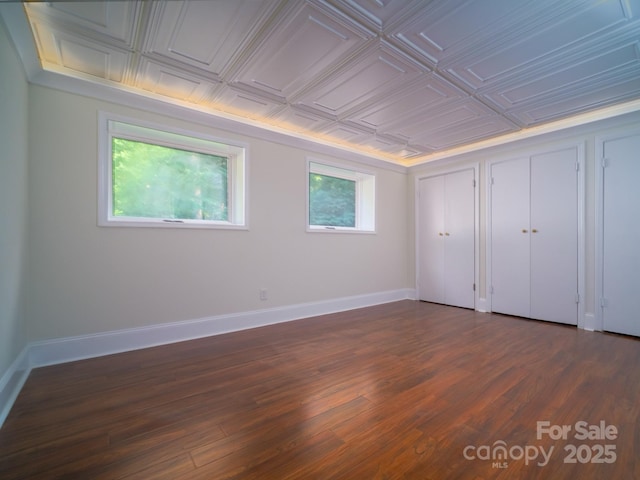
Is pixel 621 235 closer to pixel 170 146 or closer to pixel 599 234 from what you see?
pixel 599 234

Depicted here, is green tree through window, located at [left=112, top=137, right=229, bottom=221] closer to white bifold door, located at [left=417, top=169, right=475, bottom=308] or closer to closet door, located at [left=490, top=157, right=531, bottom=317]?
white bifold door, located at [left=417, top=169, right=475, bottom=308]

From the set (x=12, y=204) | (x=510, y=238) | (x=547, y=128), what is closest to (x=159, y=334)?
(x=12, y=204)

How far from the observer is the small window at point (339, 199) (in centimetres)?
414

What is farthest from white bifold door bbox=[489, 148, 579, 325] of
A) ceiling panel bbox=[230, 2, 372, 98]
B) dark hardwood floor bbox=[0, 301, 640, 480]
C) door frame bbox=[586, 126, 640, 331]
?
ceiling panel bbox=[230, 2, 372, 98]

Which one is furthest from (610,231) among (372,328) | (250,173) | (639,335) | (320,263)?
(250,173)

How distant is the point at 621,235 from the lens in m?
3.06

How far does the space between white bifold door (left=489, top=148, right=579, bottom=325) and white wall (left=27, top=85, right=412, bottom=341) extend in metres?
2.25

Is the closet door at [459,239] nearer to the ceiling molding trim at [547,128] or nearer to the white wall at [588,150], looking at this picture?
the ceiling molding trim at [547,128]

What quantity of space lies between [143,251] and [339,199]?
2.84 meters

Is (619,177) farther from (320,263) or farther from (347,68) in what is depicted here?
(320,263)

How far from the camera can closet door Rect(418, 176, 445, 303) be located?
4.70 m

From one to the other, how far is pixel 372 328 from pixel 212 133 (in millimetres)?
2911

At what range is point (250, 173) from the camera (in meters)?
3.35

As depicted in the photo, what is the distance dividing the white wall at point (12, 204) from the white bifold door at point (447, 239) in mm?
4981
